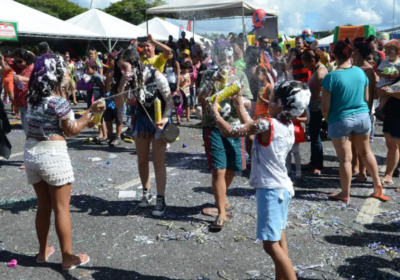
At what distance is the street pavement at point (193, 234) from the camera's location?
313 centimetres

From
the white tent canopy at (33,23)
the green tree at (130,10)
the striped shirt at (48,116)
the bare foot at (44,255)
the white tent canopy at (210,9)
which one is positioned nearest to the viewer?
the striped shirt at (48,116)

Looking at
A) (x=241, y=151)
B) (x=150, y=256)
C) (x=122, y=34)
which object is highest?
(x=122, y=34)

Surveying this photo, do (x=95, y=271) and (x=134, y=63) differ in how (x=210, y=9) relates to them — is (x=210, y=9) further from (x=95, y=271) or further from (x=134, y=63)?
(x=95, y=271)

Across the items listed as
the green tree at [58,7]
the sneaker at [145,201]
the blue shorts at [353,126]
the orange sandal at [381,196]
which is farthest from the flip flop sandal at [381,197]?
the green tree at [58,7]

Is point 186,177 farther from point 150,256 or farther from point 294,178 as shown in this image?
point 150,256

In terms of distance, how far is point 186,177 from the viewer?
5.75 m

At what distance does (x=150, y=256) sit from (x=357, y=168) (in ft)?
12.5

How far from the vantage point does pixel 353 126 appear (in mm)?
4453

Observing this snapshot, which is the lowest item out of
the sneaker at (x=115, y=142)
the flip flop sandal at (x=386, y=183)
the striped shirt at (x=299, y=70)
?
the flip flop sandal at (x=386, y=183)

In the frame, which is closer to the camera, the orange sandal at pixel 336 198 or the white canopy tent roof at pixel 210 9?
the orange sandal at pixel 336 198

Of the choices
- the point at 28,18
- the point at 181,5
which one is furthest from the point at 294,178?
the point at 28,18

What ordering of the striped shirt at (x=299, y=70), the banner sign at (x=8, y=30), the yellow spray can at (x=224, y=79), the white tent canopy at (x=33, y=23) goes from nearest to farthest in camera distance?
1. the yellow spray can at (x=224, y=79)
2. the striped shirt at (x=299, y=70)
3. the banner sign at (x=8, y=30)
4. the white tent canopy at (x=33, y=23)

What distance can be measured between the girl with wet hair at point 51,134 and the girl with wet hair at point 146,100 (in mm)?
969

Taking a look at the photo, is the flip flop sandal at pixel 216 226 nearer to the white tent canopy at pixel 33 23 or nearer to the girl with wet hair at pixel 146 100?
the girl with wet hair at pixel 146 100
